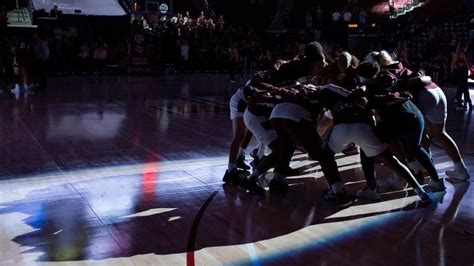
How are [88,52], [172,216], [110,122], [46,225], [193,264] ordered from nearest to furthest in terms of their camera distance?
1. [193,264]
2. [46,225]
3. [172,216]
4. [110,122]
5. [88,52]

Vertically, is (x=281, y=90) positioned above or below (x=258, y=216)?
above

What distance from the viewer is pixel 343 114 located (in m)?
5.29

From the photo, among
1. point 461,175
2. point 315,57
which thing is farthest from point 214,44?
point 315,57

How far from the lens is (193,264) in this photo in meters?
3.91

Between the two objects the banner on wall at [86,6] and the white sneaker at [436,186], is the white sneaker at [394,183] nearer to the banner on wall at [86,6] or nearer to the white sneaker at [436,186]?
the white sneaker at [436,186]

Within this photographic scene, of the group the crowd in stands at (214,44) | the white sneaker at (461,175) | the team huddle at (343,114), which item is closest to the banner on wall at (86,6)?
the crowd in stands at (214,44)

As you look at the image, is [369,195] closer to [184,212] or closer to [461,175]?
[461,175]

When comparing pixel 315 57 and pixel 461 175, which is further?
pixel 461 175

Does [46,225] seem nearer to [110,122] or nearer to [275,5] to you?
[110,122]

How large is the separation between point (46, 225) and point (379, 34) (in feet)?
77.9

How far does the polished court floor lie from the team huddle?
294 mm

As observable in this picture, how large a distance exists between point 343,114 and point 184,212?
1.74 metres

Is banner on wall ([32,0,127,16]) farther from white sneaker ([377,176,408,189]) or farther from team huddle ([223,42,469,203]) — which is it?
white sneaker ([377,176,408,189])

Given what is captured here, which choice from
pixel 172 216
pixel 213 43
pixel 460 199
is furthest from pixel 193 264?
pixel 213 43
